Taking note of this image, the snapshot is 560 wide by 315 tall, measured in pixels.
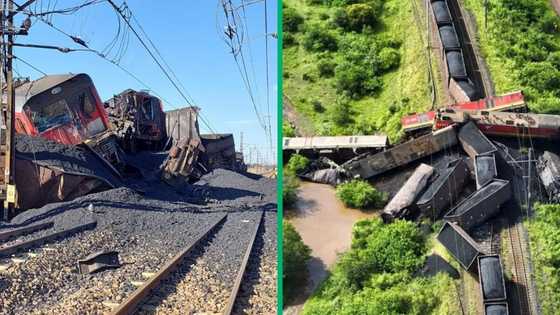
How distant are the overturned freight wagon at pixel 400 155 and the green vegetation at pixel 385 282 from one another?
1.57m

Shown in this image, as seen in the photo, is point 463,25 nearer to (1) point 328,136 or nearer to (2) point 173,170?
(1) point 328,136

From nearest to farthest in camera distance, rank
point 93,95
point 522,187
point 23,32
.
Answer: point 522,187 < point 23,32 < point 93,95

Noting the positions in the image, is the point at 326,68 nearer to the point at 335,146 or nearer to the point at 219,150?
the point at 335,146

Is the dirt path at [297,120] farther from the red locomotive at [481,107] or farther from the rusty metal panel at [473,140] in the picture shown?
the rusty metal panel at [473,140]

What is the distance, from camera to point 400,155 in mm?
12172

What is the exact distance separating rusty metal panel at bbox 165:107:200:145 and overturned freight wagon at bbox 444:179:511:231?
433 inches

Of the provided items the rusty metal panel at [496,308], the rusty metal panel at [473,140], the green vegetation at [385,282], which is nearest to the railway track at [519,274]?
the rusty metal panel at [496,308]

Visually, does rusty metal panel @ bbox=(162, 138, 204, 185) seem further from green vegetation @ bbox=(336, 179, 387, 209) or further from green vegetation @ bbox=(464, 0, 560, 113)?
green vegetation @ bbox=(464, 0, 560, 113)

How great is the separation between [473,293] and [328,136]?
4609 millimetres

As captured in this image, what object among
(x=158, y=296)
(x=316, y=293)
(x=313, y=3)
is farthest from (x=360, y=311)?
(x=313, y=3)

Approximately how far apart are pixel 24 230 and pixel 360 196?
21.1 ft

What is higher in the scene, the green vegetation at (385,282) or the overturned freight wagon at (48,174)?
the overturned freight wagon at (48,174)

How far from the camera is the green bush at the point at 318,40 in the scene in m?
14.9

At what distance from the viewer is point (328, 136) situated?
41.9 ft
